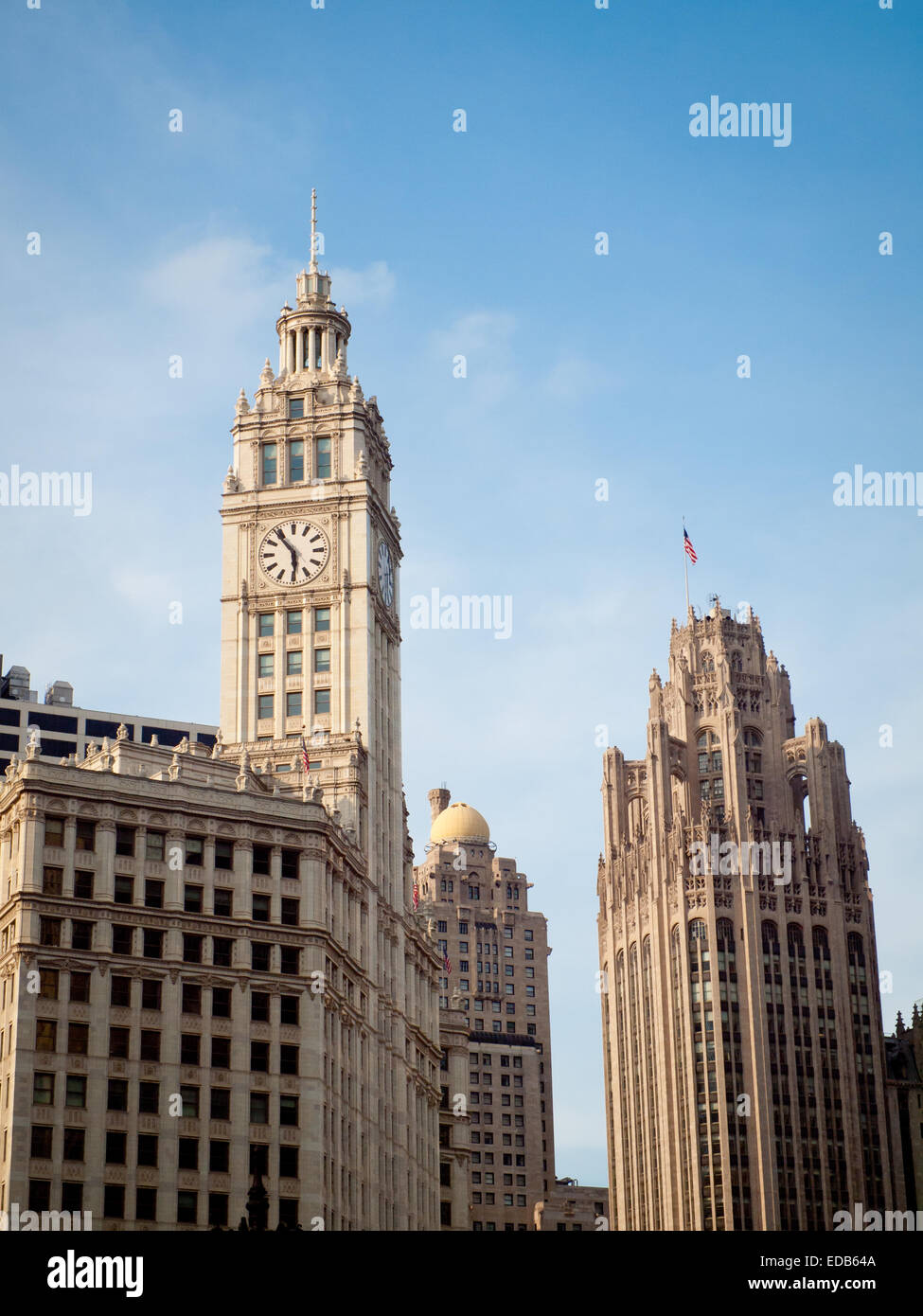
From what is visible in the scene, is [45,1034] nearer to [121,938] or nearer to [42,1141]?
[42,1141]

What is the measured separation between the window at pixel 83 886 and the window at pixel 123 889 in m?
1.40

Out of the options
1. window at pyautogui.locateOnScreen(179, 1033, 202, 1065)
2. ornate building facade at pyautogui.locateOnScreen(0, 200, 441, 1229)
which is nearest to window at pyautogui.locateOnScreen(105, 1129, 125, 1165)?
ornate building facade at pyautogui.locateOnScreen(0, 200, 441, 1229)

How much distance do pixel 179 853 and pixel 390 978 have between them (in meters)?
28.9

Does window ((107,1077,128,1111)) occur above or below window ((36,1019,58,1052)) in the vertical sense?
below

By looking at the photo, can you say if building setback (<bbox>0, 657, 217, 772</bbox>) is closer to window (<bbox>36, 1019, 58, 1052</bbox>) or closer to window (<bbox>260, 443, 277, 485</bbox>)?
Answer: window (<bbox>260, 443, 277, 485</bbox>)

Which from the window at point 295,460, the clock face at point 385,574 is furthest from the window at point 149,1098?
the window at point 295,460

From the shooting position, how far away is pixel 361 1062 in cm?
13450

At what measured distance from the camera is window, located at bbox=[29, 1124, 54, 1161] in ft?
363

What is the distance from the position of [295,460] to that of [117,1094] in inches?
2211

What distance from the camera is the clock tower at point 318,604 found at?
476ft

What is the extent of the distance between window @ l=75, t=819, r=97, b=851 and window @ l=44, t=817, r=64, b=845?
921mm

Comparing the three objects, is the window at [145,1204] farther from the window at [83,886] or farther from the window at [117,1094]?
the window at [83,886]
